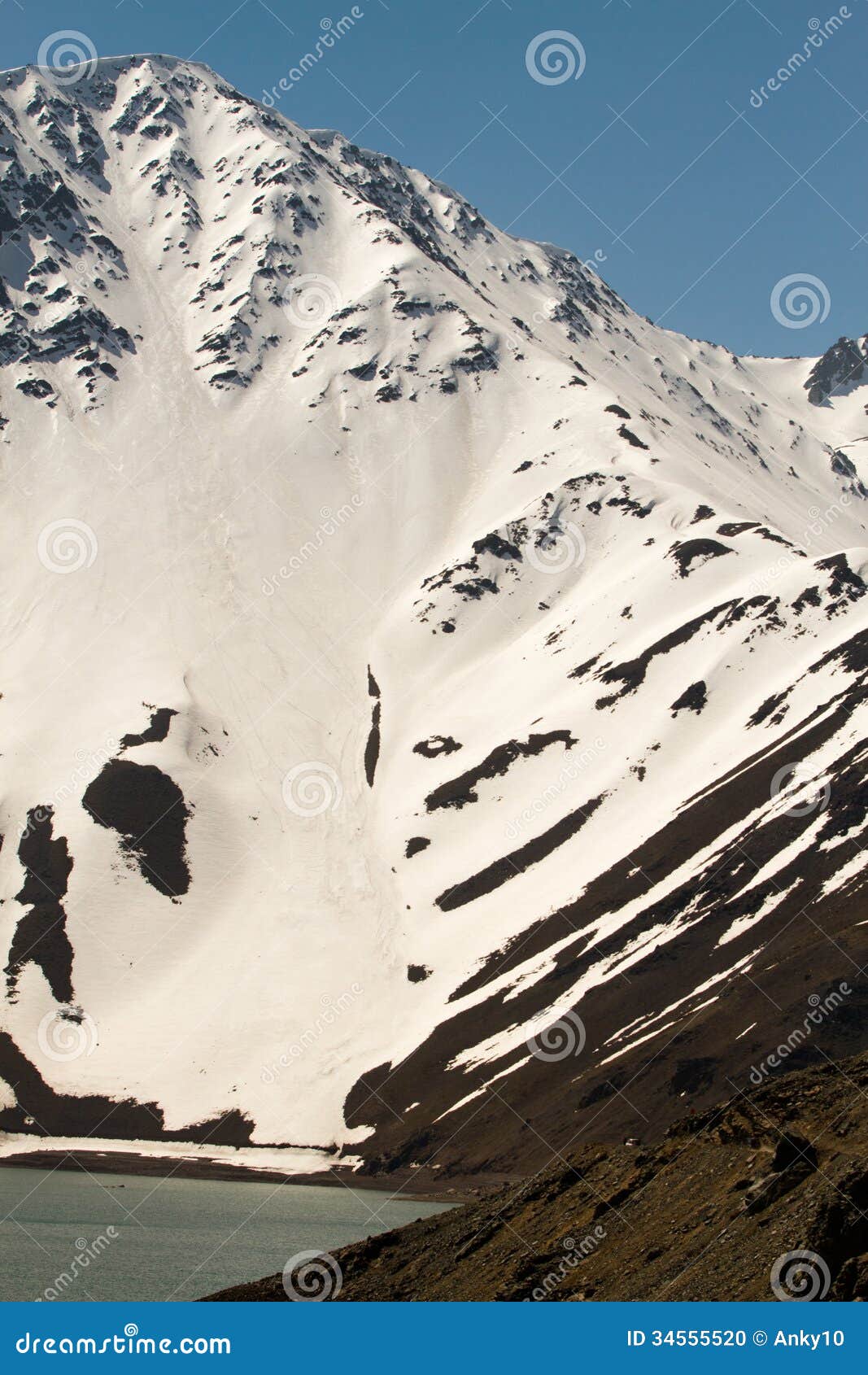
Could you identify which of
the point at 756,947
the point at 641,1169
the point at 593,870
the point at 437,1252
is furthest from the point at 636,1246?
the point at 593,870

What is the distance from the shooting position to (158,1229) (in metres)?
90.5

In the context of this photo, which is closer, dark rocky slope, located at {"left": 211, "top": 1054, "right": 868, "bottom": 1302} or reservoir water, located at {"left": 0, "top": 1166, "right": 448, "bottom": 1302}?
dark rocky slope, located at {"left": 211, "top": 1054, "right": 868, "bottom": 1302}

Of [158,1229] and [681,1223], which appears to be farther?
[158,1229]

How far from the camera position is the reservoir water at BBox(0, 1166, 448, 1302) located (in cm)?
6581

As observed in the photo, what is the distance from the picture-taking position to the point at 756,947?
136875mm

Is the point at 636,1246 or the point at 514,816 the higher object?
the point at 514,816

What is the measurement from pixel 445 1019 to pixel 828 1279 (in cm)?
12442

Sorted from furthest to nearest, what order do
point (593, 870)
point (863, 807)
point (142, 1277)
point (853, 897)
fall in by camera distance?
point (593, 870)
point (863, 807)
point (853, 897)
point (142, 1277)

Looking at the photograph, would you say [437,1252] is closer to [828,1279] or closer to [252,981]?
[828,1279]

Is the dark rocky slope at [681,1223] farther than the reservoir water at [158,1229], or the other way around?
the reservoir water at [158,1229]

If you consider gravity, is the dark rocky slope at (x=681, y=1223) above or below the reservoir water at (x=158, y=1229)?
below

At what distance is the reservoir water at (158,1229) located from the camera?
65.8m

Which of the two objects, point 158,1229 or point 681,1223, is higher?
point 158,1229

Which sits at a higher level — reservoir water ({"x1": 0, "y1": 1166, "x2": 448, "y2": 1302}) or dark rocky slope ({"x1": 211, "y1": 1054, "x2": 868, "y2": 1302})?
reservoir water ({"x1": 0, "y1": 1166, "x2": 448, "y2": 1302})
